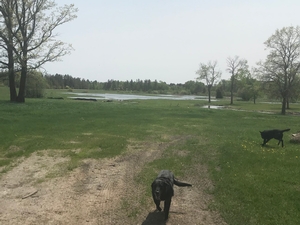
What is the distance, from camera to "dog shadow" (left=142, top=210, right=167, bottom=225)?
689cm

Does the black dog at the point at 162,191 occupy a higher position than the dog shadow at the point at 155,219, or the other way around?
the black dog at the point at 162,191

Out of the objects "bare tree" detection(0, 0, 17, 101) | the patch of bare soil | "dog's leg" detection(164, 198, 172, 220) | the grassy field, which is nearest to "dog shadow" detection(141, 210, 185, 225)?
the patch of bare soil

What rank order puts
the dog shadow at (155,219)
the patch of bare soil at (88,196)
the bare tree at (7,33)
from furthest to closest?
1. the bare tree at (7,33)
2. the patch of bare soil at (88,196)
3. the dog shadow at (155,219)

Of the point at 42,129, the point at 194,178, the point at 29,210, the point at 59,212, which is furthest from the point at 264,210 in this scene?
the point at 42,129

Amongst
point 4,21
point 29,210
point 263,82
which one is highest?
point 4,21

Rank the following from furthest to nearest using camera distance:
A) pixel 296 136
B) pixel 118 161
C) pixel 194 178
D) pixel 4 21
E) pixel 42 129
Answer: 1. pixel 4 21
2. pixel 42 129
3. pixel 296 136
4. pixel 118 161
5. pixel 194 178

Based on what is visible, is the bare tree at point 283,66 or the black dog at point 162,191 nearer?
the black dog at point 162,191

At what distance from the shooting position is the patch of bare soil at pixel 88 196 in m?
7.09

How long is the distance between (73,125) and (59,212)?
14423 mm

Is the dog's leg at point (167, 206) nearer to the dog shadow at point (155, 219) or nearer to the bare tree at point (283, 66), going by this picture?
the dog shadow at point (155, 219)

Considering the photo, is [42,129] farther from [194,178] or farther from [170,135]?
[194,178]

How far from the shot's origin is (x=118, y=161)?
40.8 feet

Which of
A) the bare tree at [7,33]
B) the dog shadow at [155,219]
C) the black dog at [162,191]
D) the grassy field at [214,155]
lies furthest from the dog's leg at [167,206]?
the bare tree at [7,33]

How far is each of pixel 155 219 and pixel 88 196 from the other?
2.62 m
